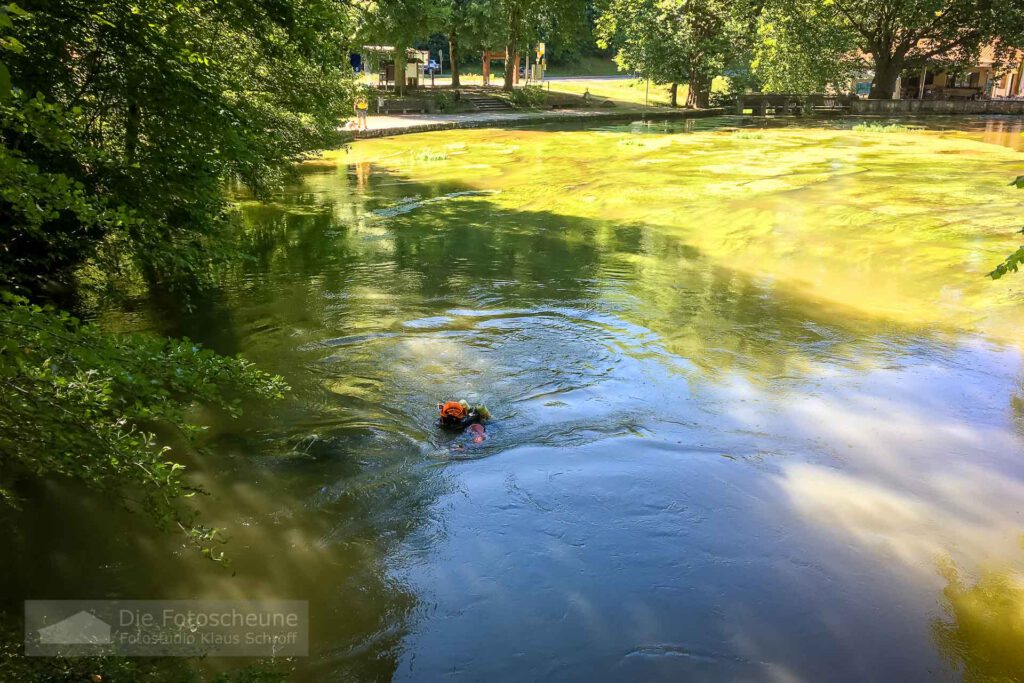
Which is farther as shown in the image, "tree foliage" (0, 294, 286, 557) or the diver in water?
the diver in water

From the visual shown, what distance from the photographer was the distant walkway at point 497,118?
33469 millimetres

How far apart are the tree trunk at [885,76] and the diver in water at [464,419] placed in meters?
41.3

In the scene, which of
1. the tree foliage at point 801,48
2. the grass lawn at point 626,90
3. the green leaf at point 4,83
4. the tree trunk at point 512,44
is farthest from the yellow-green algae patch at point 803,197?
the grass lawn at point 626,90

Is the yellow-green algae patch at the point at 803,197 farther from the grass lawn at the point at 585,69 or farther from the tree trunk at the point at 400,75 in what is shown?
the grass lawn at the point at 585,69

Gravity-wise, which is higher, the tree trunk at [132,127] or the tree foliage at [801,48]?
the tree foliage at [801,48]

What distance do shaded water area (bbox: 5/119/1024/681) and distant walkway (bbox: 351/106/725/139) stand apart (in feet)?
60.9

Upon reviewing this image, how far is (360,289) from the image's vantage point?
42.8ft

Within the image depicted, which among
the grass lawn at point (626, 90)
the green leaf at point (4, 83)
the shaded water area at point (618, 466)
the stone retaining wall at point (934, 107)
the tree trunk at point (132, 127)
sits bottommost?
the shaded water area at point (618, 466)

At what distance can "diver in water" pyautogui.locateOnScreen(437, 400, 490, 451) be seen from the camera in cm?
791

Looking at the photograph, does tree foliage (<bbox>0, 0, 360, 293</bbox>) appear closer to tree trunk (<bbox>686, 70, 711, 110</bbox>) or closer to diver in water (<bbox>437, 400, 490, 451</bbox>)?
diver in water (<bbox>437, 400, 490, 451</bbox>)

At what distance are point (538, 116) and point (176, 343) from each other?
37.3 m

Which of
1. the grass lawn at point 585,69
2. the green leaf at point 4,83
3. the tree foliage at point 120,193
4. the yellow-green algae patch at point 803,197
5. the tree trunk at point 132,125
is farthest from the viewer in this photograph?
the grass lawn at point 585,69

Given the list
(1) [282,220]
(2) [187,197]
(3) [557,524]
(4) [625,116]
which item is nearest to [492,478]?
(3) [557,524]

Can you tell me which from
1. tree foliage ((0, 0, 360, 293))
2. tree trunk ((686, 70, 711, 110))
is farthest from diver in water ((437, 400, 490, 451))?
tree trunk ((686, 70, 711, 110))
